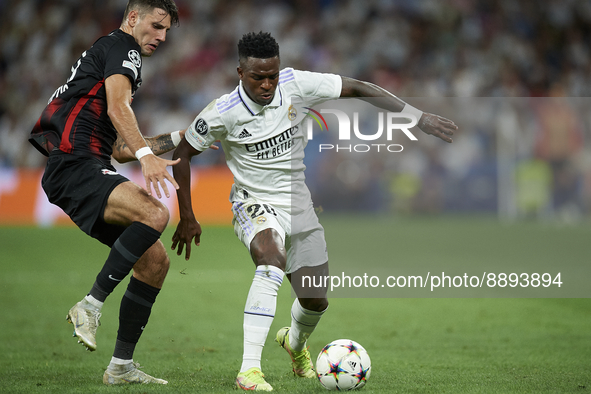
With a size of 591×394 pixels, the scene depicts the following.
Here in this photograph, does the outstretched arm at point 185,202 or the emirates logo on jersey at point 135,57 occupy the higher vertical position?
the emirates logo on jersey at point 135,57

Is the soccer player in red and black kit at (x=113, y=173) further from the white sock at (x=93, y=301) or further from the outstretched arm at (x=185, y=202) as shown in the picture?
the outstretched arm at (x=185, y=202)

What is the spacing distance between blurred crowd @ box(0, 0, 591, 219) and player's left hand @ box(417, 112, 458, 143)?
39.7 feet

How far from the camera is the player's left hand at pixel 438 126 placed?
15.4ft

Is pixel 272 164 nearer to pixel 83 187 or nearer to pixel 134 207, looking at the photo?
pixel 134 207

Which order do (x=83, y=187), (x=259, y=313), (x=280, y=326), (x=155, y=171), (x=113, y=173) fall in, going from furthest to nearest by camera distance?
(x=280, y=326)
(x=113, y=173)
(x=83, y=187)
(x=259, y=313)
(x=155, y=171)

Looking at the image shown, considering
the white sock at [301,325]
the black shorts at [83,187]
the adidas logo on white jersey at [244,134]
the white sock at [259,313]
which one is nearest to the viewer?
the white sock at [259,313]

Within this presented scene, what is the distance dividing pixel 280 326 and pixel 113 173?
2.83 metres

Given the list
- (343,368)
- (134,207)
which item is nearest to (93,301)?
(134,207)

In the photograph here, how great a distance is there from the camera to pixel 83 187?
13.9ft

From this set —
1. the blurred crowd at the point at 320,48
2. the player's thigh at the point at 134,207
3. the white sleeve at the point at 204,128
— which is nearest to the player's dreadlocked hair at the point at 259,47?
the white sleeve at the point at 204,128

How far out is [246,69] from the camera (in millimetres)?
4426

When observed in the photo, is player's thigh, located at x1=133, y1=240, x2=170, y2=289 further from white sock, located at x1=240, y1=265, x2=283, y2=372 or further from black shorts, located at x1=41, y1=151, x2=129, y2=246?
white sock, located at x1=240, y1=265, x2=283, y2=372

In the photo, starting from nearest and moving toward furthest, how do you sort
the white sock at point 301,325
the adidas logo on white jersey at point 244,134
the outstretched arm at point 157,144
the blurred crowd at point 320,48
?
the adidas logo on white jersey at point 244,134, the white sock at point 301,325, the outstretched arm at point 157,144, the blurred crowd at point 320,48

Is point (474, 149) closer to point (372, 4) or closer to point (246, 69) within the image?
point (372, 4)
